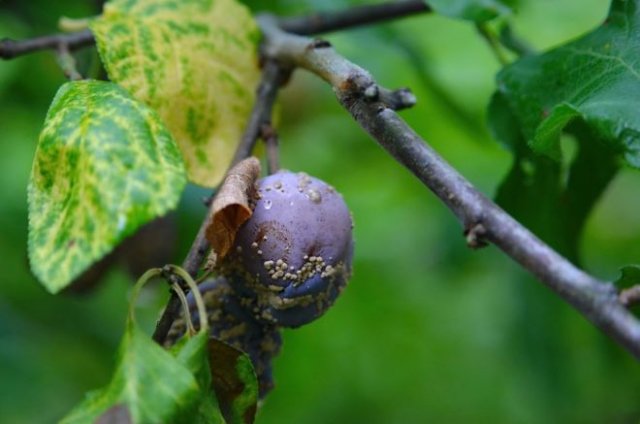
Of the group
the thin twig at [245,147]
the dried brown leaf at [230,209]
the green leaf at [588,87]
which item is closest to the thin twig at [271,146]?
the thin twig at [245,147]

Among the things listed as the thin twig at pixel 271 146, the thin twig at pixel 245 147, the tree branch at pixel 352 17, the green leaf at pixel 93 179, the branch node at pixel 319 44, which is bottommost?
the tree branch at pixel 352 17

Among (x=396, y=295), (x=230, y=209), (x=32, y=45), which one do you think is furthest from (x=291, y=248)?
(x=396, y=295)

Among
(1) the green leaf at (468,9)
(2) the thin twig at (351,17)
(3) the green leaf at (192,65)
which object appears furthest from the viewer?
(2) the thin twig at (351,17)

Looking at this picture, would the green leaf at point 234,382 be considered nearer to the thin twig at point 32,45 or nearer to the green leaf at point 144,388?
the green leaf at point 144,388

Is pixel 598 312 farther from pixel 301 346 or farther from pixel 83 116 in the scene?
pixel 301 346

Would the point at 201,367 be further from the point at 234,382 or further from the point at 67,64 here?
the point at 67,64

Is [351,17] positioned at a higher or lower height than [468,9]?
lower
